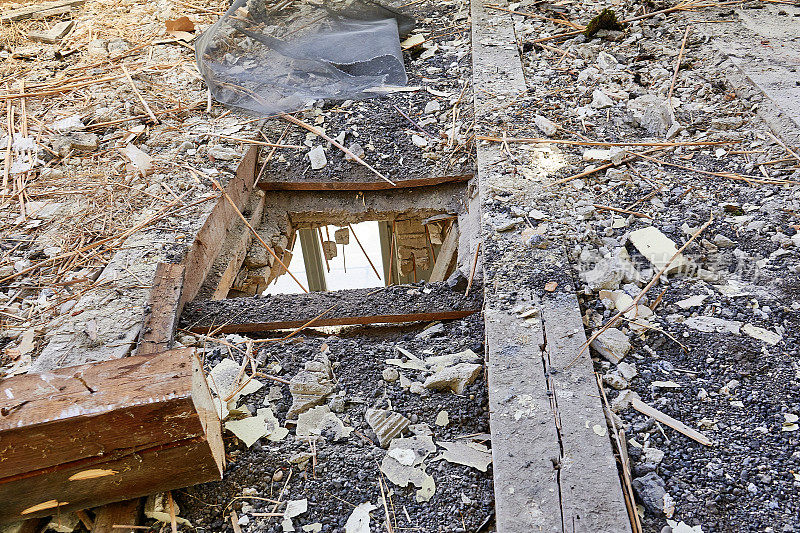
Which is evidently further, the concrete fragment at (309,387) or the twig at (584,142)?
Answer: the twig at (584,142)

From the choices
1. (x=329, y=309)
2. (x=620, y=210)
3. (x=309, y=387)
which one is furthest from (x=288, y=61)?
(x=309, y=387)

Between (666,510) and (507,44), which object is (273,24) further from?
(666,510)

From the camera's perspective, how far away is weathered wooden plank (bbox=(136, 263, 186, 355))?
2.57 m

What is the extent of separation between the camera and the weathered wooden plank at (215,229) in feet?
9.89

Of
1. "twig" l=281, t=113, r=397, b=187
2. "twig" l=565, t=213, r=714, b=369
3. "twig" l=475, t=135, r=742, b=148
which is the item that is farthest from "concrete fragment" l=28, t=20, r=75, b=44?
"twig" l=565, t=213, r=714, b=369

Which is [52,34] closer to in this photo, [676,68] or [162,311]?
[162,311]

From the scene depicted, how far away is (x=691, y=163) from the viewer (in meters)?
3.36

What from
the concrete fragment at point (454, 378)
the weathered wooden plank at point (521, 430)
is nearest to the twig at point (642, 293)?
the weathered wooden plank at point (521, 430)

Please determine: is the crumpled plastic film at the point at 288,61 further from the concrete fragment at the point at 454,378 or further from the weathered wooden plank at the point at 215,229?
the concrete fragment at the point at 454,378

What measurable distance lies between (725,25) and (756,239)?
2.60 metres

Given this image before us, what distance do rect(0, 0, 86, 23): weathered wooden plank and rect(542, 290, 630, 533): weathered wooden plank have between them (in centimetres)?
571

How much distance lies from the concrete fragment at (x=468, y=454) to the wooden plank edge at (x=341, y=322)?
76cm

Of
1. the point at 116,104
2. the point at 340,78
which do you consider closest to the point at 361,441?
the point at 340,78

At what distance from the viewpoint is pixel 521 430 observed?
207cm
